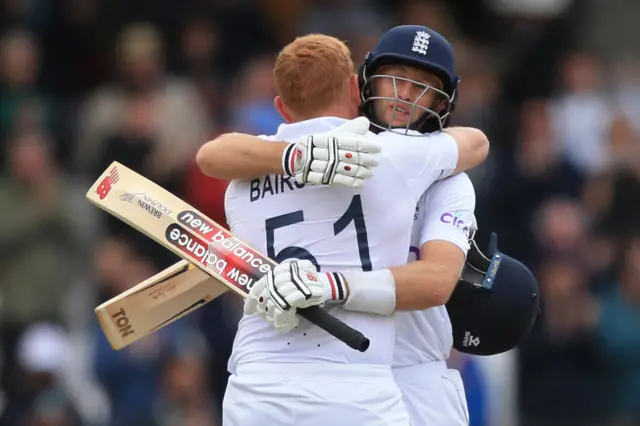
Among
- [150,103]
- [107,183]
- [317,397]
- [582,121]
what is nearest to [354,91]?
[107,183]

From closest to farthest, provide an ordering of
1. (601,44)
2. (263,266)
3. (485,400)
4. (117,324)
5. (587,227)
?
(263,266) → (117,324) → (485,400) → (587,227) → (601,44)

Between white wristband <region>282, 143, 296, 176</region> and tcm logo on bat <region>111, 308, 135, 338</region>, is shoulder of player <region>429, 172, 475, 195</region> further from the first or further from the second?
tcm logo on bat <region>111, 308, 135, 338</region>

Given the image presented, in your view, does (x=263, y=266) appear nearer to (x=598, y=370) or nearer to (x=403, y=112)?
(x=403, y=112)

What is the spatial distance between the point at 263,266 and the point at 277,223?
17 centimetres

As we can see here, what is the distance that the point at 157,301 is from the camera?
5.36 metres

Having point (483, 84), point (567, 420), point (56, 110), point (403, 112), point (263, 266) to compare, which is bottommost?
point (567, 420)

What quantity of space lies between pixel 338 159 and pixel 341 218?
28cm

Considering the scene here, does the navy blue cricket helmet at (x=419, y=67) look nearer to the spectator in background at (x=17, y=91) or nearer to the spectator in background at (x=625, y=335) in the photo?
the spectator in background at (x=625, y=335)

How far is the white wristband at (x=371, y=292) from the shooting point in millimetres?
4594

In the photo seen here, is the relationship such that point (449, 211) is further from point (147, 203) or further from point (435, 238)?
point (147, 203)

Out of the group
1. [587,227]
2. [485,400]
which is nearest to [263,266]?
[485,400]

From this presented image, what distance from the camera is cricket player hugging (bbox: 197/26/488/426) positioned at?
4.54 metres

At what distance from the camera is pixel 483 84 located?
11125 millimetres

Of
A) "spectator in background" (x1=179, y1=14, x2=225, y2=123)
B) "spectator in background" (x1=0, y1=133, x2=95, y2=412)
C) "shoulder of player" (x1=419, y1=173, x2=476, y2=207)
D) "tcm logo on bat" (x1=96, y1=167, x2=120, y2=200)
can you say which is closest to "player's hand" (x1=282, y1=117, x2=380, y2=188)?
"shoulder of player" (x1=419, y1=173, x2=476, y2=207)
